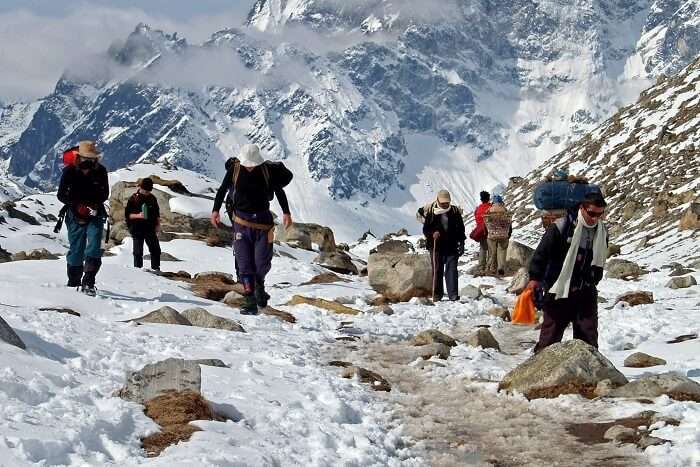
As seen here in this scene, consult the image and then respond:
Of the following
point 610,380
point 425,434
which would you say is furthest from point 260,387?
point 610,380

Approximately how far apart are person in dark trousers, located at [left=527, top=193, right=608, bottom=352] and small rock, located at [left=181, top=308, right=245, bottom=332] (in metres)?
4.13

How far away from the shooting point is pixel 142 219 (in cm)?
1852

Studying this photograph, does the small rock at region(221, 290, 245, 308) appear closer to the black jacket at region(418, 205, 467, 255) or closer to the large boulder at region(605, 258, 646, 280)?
the black jacket at region(418, 205, 467, 255)

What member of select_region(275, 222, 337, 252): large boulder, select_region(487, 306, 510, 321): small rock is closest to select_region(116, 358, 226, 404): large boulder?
select_region(487, 306, 510, 321): small rock

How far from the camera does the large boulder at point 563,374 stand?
329 inches

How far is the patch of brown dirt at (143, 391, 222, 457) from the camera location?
585cm

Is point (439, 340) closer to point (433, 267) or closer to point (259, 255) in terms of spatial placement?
point (259, 255)

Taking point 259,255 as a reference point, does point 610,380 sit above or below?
below

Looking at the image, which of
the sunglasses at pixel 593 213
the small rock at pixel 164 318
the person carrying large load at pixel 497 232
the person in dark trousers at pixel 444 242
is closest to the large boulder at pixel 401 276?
the person in dark trousers at pixel 444 242

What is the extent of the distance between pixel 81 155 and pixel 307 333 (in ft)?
14.8

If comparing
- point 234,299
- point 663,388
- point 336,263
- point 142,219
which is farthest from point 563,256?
point 336,263

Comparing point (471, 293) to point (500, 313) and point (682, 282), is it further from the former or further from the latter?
point (682, 282)

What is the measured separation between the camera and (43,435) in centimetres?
531

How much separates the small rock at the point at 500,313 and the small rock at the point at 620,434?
7.91 meters
